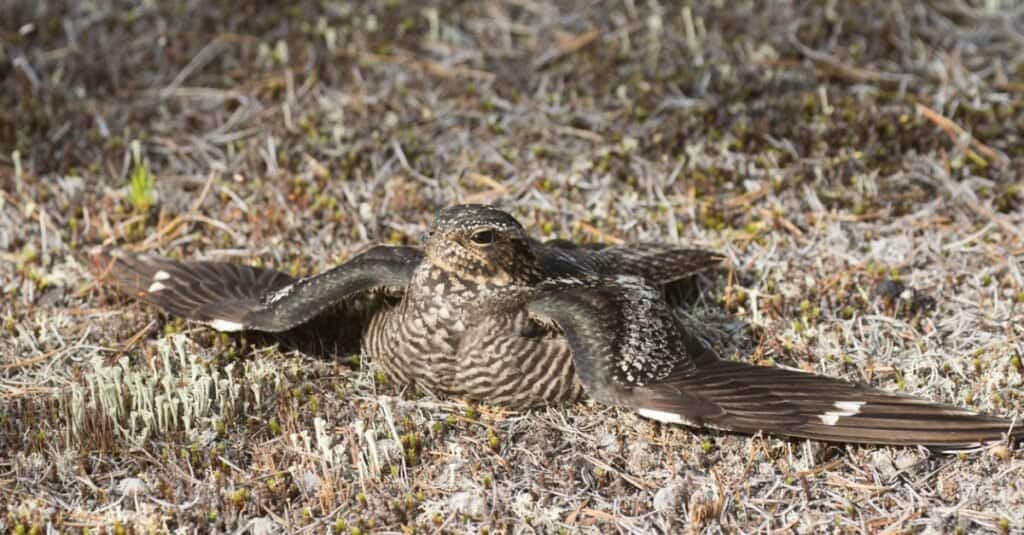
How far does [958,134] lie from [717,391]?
3.41 m

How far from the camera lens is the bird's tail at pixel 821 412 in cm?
489

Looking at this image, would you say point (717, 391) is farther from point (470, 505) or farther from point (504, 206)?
point (504, 206)

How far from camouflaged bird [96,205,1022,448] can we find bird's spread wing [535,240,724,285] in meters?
0.04

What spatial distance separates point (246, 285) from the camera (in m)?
6.32

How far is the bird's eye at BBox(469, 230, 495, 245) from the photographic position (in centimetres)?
527

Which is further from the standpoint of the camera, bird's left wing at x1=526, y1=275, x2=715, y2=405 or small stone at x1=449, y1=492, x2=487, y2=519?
bird's left wing at x1=526, y1=275, x2=715, y2=405

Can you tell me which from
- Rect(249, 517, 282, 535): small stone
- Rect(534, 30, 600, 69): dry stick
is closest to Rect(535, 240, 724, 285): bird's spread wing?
Rect(249, 517, 282, 535): small stone

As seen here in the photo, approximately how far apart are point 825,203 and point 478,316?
9.21ft

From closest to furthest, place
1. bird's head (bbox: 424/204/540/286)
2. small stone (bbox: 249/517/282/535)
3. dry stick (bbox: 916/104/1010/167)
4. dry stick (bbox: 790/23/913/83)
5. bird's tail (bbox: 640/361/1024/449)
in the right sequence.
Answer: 1. small stone (bbox: 249/517/282/535)
2. bird's tail (bbox: 640/361/1024/449)
3. bird's head (bbox: 424/204/540/286)
4. dry stick (bbox: 916/104/1010/167)
5. dry stick (bbox: 790/23/913/83)

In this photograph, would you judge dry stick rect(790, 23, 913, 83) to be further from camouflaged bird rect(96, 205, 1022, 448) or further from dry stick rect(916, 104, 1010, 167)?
camouflaged bird rect(96, 205, 1022, 448)

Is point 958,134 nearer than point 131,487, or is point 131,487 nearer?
point 131,487

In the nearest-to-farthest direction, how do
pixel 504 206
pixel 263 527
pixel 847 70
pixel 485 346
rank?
pixel 263 527 → pixel 485 346 → pixel 504 206 → pixel 847 70

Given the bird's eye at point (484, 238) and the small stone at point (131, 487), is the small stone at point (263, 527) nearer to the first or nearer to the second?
the small stone at point (131, 487)

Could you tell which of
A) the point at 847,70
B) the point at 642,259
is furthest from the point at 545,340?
the point at 847,70
